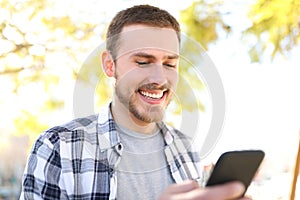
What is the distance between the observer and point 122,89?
3.09 feet

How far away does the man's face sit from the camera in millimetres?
892

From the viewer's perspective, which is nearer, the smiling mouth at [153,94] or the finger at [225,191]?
the finger at [225,191]

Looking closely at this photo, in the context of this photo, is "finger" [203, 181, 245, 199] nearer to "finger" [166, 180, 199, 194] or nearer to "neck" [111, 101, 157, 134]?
"finger" [166, 180, 199, 194]

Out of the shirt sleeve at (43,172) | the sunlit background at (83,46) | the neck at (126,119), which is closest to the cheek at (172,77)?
the neck at (126,119)

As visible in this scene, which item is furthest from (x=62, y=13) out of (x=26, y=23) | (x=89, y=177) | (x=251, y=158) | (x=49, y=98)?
(x=251, y=158)

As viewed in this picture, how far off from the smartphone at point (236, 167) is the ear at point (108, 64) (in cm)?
51

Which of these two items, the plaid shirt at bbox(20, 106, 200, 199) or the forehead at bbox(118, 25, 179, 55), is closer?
the plaid shirt at bbox(20, 106, 200, 199)

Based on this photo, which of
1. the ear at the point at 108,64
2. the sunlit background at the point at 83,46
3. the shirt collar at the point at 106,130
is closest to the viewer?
the shirt collar at the point at 106,130

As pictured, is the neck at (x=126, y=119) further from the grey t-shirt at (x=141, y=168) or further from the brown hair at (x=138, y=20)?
the brown hair at (x=138, y=20)

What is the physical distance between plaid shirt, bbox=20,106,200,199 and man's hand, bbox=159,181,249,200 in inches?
14.7

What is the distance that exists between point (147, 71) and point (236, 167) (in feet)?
1.38

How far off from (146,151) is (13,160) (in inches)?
52.6

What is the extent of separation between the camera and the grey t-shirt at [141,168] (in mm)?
844

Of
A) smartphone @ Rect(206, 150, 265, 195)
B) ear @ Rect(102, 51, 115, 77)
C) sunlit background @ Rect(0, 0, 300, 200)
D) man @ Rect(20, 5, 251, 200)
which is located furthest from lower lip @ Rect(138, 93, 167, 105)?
sunlit background @ Rect(0, 0, 300, 200)
